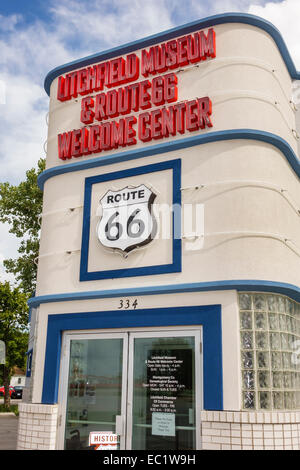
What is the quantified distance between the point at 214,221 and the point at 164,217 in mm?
1216

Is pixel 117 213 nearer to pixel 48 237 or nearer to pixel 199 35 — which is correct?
pixel 48 237

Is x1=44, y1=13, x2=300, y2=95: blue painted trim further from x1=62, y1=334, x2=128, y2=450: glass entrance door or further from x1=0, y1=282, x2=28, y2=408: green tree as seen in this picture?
x1=0, y1=282, x2=28, y2=408: green tree

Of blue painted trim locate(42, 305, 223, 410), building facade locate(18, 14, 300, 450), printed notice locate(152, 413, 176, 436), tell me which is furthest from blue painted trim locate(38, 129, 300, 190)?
printed notice locate(152, 413, 176, 436)

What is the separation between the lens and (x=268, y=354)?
30.5 ft

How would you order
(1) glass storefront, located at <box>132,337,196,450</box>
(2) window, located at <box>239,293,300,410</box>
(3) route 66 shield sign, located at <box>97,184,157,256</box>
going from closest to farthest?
(2) window, located at <box>239,293,300,410</box>, (1) glass storefront, located at <box>132,337,196,450</box>, (3) route 66 shield sign, located at <box>97,184,157,256</box>

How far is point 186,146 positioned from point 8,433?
1314cm

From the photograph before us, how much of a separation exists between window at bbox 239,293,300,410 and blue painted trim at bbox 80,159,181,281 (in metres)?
1.80

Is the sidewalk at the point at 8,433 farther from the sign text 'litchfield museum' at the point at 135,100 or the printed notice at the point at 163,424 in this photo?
the sign text 'litchfield museum' at the point at 135,100

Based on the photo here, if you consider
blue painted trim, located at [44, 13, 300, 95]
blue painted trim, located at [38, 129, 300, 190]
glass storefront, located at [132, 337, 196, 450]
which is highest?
blue painted trim, located at [44, 13, 300, 95]

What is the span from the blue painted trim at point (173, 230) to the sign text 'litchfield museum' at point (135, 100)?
0.80m

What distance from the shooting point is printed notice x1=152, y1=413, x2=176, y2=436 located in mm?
9586

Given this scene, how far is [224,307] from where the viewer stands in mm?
9578

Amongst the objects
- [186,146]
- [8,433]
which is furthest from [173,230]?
[8,433]

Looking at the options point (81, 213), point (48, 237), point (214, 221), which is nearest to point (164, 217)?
point (214, 221)
